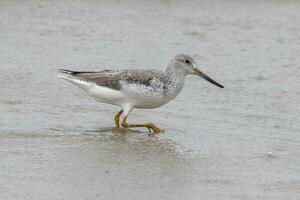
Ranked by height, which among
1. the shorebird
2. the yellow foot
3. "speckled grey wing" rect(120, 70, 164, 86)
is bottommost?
the yellow foot

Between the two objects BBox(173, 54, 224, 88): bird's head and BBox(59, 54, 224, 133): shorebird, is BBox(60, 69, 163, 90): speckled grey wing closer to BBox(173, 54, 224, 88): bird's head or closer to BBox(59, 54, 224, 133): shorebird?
BBox(59, 54, 224, 133): shorebird

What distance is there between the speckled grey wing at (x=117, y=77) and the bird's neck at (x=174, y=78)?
8 cm

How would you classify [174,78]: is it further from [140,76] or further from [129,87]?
[129,87]

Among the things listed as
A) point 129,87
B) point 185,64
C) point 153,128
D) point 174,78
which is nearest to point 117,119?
point 129,87

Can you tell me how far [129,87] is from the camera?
9.22 meters

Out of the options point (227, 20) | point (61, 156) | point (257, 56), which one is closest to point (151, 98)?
point (61, 156)

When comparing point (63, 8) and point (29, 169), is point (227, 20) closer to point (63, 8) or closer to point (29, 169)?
point (63, 8)

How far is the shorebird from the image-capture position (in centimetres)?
917

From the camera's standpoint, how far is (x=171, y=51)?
1175 cm

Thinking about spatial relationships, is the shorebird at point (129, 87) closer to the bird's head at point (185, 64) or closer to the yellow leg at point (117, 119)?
the yellow leg at point (117, 119)

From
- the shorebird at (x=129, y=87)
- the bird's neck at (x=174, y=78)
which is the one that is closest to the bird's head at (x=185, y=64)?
the bird's neck at (x=174, y=78)

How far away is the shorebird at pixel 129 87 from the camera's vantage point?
9172 millimetres

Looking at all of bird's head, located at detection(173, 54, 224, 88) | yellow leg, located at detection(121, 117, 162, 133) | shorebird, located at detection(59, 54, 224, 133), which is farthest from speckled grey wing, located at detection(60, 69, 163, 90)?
yellow leg, located at detection(121, 117, 162, 133)

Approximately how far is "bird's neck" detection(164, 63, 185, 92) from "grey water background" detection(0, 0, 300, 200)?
1.21 feet
